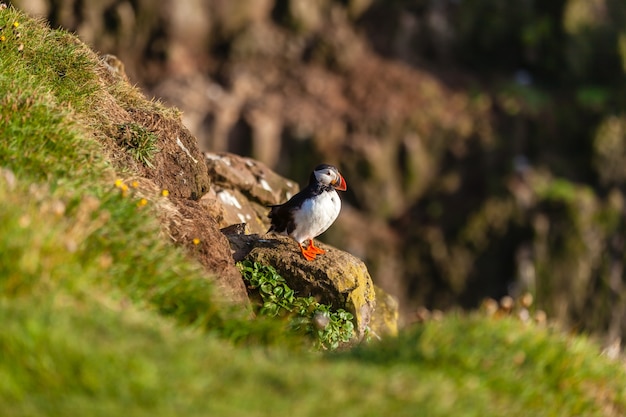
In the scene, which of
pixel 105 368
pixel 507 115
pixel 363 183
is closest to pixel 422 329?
pixel 105 368

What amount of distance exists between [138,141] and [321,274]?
7.22 feet

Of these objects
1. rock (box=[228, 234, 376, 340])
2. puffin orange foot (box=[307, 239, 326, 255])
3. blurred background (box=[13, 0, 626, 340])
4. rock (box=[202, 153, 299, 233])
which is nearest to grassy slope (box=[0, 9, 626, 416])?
rock (box=[228, 234, 376, 340])

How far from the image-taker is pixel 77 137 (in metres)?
7.65

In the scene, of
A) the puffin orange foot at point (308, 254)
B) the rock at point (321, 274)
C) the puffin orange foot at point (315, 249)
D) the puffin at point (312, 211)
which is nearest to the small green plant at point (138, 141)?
the rock at point (321, 274)

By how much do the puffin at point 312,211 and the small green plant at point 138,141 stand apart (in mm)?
1623

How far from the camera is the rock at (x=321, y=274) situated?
363 inches

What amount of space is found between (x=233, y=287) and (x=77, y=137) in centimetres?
187

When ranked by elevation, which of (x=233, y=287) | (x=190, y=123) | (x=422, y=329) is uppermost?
(x=190, y=123)

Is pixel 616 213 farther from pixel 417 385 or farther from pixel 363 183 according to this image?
pixel 417 385

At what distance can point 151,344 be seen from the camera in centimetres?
510

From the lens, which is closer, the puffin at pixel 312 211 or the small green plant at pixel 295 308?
the small green plant at pixel 295 308

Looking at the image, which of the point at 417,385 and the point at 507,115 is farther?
the point at 507,115

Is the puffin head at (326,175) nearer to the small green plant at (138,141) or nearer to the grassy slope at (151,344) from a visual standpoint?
the small green plant at (138,141)

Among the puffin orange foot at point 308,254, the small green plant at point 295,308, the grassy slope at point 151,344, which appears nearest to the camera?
the grassy slope at point 151,344
